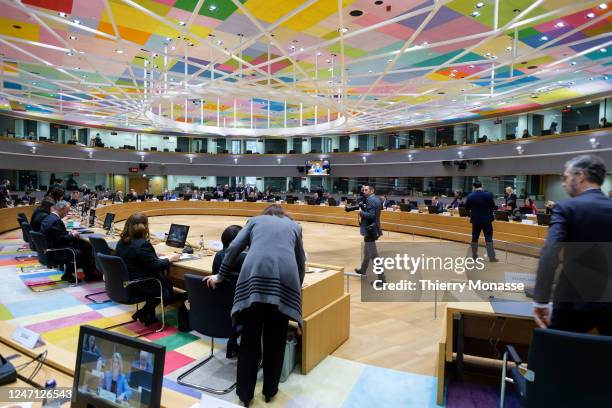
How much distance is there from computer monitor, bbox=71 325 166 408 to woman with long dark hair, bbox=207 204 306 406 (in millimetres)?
1248

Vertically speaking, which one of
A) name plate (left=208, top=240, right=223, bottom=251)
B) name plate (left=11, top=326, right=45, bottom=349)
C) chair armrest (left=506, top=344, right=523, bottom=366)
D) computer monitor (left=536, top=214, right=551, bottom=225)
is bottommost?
chair armrest (left=506, top=344, right=523, bottom=366)

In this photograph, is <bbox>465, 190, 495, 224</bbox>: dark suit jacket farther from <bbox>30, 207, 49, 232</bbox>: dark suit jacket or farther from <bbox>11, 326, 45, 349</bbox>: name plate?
<bbox>30, 207, 49, 232</bbox>: dark suit jacket

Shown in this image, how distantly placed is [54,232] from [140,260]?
2.72 meters

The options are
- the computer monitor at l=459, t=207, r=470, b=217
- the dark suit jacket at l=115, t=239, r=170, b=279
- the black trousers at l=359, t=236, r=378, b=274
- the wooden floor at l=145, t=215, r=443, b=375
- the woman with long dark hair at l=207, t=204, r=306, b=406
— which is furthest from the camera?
the computer monitor at l=459, t=207, r=470, b=217

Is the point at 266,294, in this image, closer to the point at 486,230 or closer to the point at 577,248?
the point at 577,248

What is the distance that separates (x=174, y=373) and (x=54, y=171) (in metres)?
21.4

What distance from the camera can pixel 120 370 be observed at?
1.24 m

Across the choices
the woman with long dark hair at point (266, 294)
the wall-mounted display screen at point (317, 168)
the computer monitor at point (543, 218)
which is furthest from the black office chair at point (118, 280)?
the wall-mounted display screen at point (317, 168)

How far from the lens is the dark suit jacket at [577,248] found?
1995 millimetres

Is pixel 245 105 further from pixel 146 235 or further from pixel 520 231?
pixel 146 235

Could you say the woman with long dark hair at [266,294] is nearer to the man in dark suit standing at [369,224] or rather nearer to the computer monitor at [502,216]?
the man in dark suit standing at [369,224]

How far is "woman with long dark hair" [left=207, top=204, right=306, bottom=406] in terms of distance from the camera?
255 cm

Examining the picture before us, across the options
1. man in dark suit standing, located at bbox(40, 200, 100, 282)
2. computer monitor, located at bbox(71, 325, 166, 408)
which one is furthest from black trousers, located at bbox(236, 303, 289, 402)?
man in dark suit standing, located at bbox(40, 200, 100, 282)

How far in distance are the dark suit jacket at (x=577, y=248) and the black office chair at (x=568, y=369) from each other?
0.51 m
